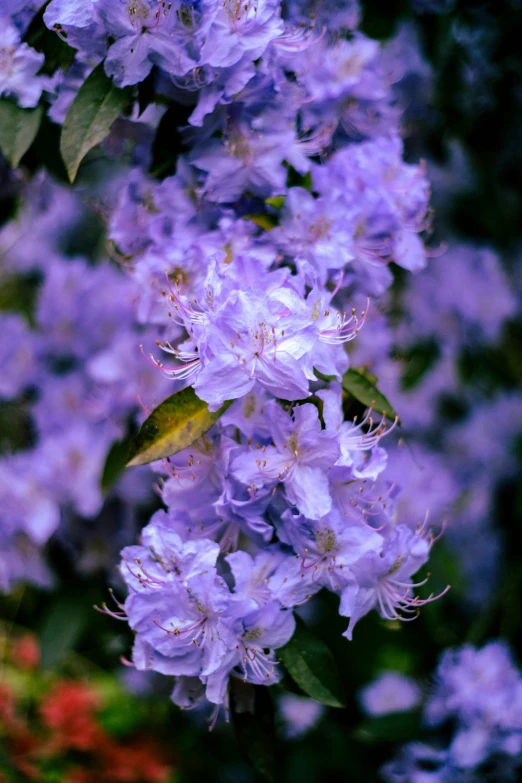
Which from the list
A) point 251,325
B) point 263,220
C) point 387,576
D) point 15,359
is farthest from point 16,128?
point 15,359

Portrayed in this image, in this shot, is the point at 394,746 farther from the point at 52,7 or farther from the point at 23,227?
the point at 23,227

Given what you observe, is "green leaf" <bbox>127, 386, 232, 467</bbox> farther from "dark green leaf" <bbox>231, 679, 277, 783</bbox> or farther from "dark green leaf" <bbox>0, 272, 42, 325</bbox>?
"dark green leaf" <bbox>0, 272, 42, 325</bbox>

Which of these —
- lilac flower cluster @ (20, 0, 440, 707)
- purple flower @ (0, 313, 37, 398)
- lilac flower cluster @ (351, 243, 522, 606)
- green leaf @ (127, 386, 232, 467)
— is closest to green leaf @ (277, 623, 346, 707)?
lilac flower cluster @ (20, 0, 440, 707)

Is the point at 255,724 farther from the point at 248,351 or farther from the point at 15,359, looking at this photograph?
the point at 15,359

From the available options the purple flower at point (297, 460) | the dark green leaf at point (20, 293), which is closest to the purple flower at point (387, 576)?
the purple flower at point (297, 460)

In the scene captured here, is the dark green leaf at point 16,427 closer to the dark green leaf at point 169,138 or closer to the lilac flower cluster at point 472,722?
the dark green leaf at point 169,138

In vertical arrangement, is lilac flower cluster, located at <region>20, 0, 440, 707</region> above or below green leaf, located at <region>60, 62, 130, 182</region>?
below
